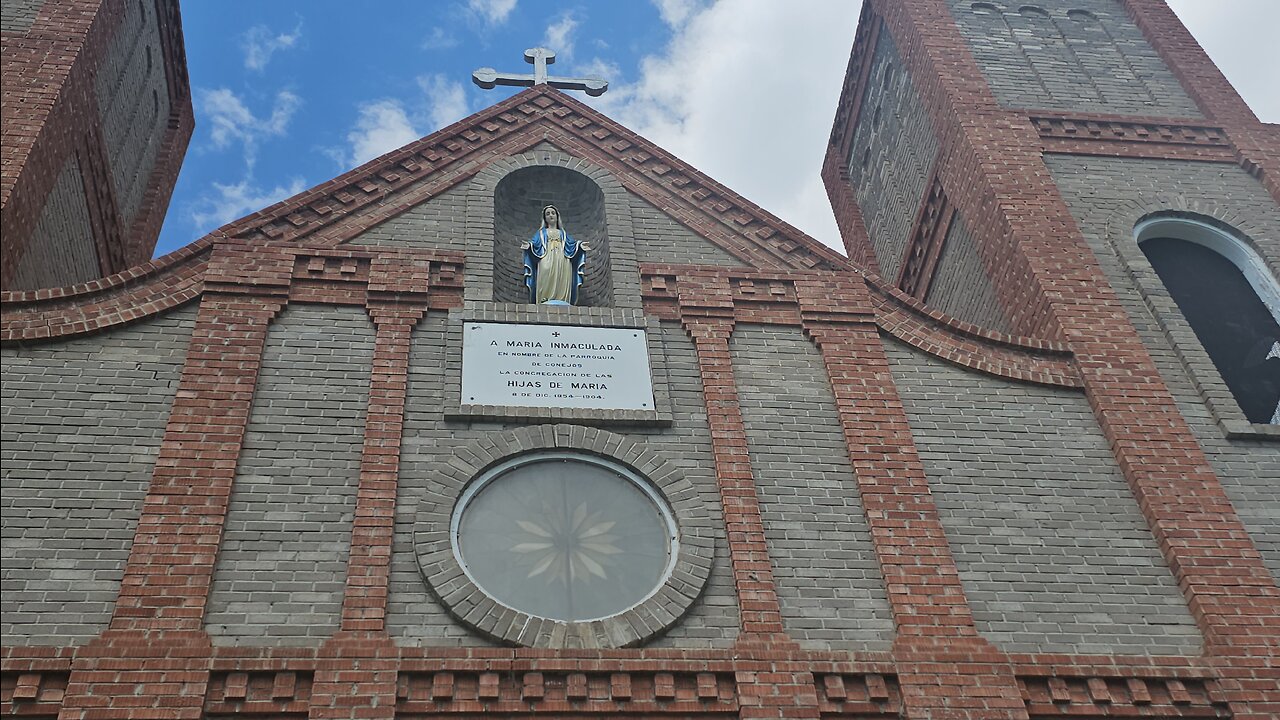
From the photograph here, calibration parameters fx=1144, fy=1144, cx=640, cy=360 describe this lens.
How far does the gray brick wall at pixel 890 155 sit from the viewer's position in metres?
16.0

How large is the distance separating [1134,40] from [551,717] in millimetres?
13506

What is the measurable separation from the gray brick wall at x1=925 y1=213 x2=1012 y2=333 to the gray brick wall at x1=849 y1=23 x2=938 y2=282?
1.18 meters

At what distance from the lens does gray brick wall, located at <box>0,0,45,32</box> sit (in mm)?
12742

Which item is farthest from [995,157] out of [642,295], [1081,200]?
[642,295]

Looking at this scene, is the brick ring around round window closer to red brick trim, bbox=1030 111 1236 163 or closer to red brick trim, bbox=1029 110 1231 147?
red brick trim, bbox=1030 111 1236 163

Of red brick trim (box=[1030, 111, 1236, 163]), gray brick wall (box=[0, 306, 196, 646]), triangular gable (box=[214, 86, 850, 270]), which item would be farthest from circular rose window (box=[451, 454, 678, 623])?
red brick trim (box=[1030, 111, 1236, 163])

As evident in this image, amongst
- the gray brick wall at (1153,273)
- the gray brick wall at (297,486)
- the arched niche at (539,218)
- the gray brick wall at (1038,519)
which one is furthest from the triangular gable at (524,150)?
the gray brick wall at (1153,273)

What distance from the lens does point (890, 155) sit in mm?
17375

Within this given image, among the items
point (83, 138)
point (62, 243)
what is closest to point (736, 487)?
point (62, 243)

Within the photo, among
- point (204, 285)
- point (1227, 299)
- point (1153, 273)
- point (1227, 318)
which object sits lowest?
point (204, 285)

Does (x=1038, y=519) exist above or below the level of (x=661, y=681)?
above

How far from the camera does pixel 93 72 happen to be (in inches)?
521

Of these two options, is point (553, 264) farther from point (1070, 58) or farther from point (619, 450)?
point (1070, 58)

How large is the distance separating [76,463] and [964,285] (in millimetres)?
10170
